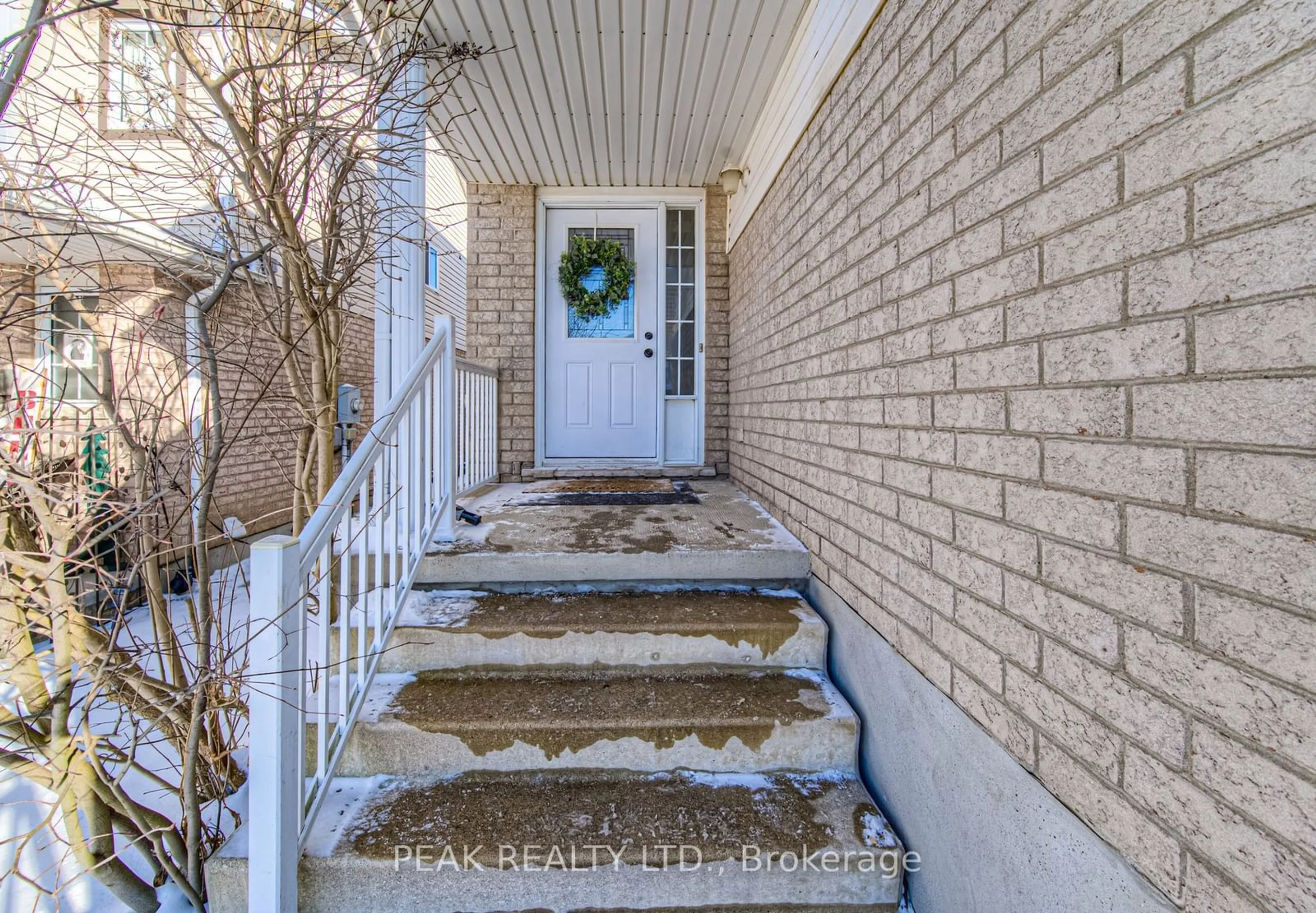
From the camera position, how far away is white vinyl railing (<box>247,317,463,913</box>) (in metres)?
1.31

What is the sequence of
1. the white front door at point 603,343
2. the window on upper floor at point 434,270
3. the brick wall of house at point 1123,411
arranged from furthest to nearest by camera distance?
the window on upper floor at point 434,270
the white front door at point 603,343
the brick wall of house at point 1123,411

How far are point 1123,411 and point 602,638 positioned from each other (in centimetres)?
168

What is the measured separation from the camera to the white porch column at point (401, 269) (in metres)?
2.39

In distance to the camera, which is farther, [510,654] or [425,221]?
[425,221]

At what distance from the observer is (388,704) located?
180 cm

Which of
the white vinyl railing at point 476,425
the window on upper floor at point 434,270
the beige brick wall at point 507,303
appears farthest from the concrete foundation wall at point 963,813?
the window on upper floor at point 434,270

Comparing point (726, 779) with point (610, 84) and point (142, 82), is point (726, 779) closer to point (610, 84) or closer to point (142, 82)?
point (142, 82)

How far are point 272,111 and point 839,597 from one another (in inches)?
101

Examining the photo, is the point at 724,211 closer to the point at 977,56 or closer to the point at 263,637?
the point at 977,56

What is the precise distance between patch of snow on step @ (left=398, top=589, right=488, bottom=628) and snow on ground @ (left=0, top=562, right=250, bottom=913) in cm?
54

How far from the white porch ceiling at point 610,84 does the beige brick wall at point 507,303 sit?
235 millimetres

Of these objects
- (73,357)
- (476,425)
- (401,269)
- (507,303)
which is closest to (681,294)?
(507,303)

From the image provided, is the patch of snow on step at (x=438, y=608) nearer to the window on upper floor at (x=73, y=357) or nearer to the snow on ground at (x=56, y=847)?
the snow on ground at (x=56, y=847)

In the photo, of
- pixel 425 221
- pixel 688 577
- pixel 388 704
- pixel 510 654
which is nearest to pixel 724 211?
pixel 425 221
